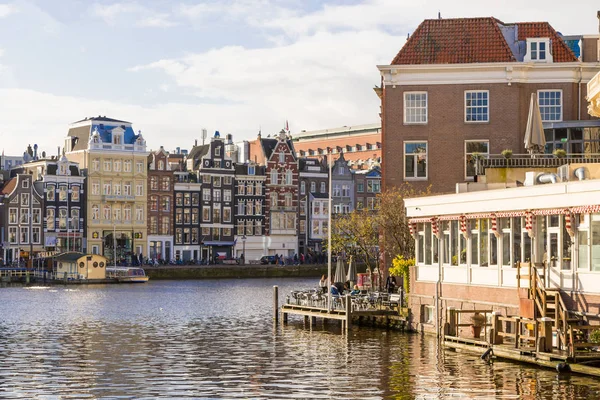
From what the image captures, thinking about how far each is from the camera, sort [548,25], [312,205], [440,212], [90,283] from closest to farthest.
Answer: [440,212]
[548,25]
[90,283]
[312,205]

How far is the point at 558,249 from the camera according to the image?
36531 mm

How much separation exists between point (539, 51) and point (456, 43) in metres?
4.47

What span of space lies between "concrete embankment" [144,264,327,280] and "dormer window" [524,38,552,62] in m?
69.5

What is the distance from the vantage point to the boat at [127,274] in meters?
117

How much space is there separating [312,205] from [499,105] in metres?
86.6

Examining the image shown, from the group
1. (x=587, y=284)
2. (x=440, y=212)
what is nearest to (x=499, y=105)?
(x=440, y=212)

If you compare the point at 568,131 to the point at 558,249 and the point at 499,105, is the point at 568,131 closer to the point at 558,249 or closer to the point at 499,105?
the point at 499,105

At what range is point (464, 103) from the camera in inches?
2552

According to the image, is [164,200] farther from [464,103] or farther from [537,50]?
[537,50]

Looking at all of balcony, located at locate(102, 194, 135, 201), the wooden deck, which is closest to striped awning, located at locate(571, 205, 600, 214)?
the wooden deck

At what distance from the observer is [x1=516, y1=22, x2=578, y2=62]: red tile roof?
215ft

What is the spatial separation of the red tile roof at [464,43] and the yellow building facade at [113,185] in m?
74.4

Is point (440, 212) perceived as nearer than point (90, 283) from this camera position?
Yes

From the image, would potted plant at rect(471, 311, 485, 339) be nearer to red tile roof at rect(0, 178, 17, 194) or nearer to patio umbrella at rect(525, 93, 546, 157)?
patio umbrella at rect(525, 93, 546, 157)
